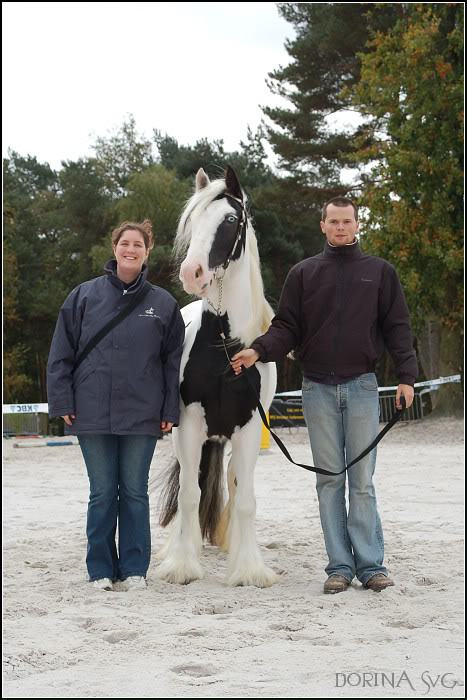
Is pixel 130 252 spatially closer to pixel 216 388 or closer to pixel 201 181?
pixel 201 181

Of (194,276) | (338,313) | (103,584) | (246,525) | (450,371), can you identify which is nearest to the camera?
(194,276)

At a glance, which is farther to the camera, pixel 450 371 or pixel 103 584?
pixel 450 371

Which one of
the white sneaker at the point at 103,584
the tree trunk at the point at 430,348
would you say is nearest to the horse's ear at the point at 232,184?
the white sneaker at the point at 103,584

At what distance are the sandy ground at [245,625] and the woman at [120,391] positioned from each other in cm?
28

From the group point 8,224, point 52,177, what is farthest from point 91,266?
point 52,177

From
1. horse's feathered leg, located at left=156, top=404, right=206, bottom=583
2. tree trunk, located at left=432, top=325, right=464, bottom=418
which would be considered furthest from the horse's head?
tree trunk, located at left=432, top=325, right=464, bottom=418

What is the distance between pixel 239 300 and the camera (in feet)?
13.2

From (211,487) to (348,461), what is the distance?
4.36 feet

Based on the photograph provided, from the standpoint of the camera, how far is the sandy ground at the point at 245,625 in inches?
98.0

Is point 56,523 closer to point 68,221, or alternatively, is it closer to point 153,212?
point 153,212

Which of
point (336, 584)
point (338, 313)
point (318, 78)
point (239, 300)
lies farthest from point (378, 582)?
point (318, 78)

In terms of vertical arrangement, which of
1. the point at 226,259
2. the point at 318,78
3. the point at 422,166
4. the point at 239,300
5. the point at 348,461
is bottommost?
the point at 348,461

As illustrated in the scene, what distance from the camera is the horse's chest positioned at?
13.0ft

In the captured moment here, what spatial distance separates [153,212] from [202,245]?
65.2 ft
